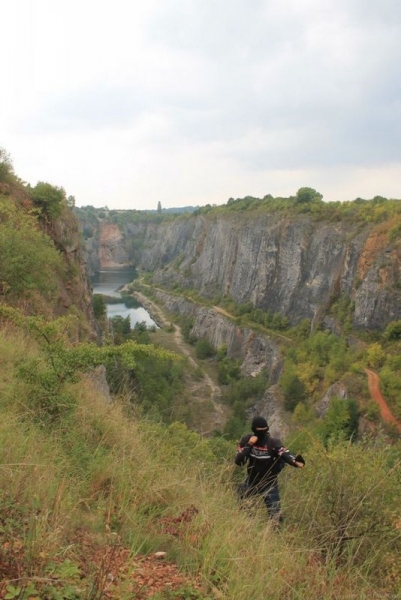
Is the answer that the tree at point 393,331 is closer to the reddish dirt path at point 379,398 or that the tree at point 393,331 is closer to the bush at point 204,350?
the reddish dirt path at point 379,398

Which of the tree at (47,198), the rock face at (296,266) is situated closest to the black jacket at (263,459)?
the tree at (47,198)

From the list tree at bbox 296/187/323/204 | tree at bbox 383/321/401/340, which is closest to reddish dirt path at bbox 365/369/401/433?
tree at bbox 383/321/401/340

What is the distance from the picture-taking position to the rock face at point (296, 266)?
32.6 metres

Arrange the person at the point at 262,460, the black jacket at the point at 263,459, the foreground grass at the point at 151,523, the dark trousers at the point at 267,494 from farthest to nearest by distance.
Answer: the black jacket at the point at 263,459
the person at the point at 262,460
the dark trousers at the point at 267,494
the foreground grass at the point at 151,523

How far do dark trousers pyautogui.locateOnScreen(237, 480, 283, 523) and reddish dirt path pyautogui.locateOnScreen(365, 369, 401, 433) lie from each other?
19259 mm

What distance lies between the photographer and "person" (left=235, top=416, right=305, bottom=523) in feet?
15.7

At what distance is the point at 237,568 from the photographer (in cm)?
297

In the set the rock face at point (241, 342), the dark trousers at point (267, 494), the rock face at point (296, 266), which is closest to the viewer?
the dark trousers at point (267, 494)

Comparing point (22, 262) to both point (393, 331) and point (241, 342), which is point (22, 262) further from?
point (241, 342)

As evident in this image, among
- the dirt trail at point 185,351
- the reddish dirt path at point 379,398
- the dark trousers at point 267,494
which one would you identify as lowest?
the dirt trail at point 185,351

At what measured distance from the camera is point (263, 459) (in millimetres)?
4977

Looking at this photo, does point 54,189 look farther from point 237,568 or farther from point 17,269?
point 237,568

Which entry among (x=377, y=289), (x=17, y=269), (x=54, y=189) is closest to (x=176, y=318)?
(x=377, y=289)

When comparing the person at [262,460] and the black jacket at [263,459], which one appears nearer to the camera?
the person at [262,460]
